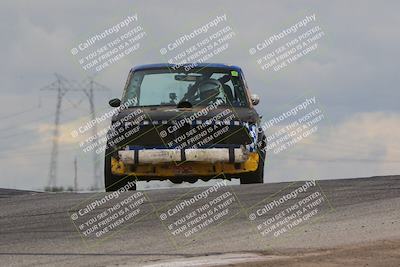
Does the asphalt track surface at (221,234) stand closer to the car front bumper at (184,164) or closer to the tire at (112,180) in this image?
the car front bumper at (184,164)

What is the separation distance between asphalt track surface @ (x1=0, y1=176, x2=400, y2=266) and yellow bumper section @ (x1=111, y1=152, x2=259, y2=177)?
274mm

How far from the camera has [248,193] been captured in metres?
12.2

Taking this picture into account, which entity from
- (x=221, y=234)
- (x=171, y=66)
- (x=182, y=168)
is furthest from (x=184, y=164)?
(x=221, y=234)

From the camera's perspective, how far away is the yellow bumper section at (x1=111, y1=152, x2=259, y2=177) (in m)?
13.0

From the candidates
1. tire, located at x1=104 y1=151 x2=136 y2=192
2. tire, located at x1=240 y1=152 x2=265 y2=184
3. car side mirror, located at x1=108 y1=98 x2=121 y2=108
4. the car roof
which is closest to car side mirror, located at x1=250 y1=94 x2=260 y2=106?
the car roof

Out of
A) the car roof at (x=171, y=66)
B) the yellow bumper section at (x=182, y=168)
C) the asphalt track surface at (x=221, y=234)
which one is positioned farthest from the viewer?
the car roof at (x=171, y=66)

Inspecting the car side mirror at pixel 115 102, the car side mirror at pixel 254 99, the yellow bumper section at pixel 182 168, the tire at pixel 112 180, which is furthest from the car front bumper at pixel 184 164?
the car side mirror at pixel 254 99

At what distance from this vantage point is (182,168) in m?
13.1

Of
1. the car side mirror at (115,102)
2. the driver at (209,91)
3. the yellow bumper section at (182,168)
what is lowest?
the yellow bumper section at (182,168)

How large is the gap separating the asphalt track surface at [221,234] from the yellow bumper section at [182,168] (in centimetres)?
27

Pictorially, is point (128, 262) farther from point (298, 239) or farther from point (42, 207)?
point (42, 207)

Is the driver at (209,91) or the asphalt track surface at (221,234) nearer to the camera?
the asphalt track surface at (221,234)

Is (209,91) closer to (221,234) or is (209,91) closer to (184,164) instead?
(184,164)

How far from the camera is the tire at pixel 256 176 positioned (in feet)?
44.3
